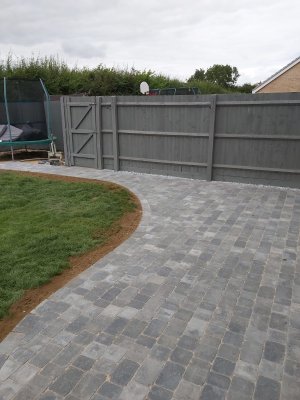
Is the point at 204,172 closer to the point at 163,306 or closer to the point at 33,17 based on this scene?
the point at 163,306

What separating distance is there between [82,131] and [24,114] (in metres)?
3.96

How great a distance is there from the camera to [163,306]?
357cm

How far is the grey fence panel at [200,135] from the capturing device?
798cm

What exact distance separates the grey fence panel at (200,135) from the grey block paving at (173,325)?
310 centimetres

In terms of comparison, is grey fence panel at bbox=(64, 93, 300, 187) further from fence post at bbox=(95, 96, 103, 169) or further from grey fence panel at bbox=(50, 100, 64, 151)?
grey fence panel at bbox=(50, 100, 64, 151)

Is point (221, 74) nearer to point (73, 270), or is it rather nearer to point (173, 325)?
point (73, 270)

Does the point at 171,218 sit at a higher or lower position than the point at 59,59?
lower

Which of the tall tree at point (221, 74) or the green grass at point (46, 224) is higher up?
the tall tree at point (221, 74)

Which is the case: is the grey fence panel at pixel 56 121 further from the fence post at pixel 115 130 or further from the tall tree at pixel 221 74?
the tall tree at pixel 221 74

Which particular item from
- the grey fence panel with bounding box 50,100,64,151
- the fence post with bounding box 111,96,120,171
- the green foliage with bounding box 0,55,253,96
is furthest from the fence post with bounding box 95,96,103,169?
the green foliage with bounding box 0,55,253,96

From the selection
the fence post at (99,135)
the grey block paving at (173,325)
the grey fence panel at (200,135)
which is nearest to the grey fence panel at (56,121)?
the grey fence panel at (200,135)

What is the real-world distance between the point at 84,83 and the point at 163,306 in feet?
54.9

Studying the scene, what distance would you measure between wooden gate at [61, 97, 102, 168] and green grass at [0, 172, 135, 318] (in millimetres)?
1998

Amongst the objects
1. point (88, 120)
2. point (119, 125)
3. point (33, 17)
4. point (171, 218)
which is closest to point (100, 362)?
point (171, 218)
